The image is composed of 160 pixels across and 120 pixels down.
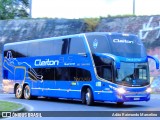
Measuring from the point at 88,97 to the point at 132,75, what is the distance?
291 cm

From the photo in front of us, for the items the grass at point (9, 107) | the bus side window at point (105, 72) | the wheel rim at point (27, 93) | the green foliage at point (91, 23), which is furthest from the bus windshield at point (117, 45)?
the green foliage at point (91, 23)

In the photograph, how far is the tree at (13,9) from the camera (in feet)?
233

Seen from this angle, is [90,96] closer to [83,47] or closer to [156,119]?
[83,47]

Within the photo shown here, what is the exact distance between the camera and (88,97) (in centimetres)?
2397

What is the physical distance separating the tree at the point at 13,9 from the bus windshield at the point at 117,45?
1900 inches

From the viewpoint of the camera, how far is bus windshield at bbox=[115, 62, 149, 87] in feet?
72.8

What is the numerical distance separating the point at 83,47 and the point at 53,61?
352 cm

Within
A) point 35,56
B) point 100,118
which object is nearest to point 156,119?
point 100,118

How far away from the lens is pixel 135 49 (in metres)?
23.3

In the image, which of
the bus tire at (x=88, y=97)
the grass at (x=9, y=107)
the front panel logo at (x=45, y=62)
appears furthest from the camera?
the front panel logo at (x=45, y=62)

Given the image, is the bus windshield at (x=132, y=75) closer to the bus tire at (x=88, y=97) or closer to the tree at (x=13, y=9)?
the bus tire at (x=88, y=97)

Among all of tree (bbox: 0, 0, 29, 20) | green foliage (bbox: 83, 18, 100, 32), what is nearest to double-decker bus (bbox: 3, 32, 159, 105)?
green foliage (bbox: 83, 18, 100, 32)

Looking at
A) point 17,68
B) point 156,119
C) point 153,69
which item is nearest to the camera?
point 156,119

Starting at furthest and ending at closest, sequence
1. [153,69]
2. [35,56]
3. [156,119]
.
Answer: [153,69]
[35,56]
[156,119]
